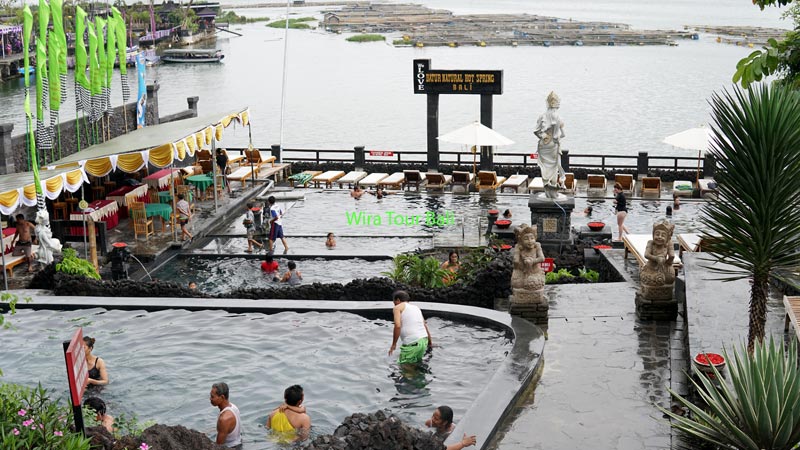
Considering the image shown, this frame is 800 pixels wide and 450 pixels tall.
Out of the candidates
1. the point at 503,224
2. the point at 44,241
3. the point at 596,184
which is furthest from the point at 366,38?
the point at 44,241

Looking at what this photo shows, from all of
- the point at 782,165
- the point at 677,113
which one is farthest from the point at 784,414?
the point at 677,113

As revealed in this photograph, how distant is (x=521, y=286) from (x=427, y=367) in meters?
2.24

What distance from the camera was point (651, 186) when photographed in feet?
102

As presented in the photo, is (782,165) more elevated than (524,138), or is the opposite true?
(782,165)

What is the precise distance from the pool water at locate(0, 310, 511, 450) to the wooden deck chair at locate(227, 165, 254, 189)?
591 inches

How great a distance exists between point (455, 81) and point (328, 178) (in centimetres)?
567

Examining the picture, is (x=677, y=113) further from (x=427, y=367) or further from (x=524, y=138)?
(x=427, y=367)

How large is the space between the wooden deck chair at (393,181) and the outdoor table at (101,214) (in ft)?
31.3

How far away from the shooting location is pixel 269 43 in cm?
16362

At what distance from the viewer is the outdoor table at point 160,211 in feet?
81.3

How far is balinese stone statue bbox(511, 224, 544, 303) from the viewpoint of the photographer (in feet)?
48.7

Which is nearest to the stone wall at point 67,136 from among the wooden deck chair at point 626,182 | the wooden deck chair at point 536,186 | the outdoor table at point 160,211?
the outdoor table at point 160,211

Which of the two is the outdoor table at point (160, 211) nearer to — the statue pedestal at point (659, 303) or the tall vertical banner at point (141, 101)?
the tall vertical banner at point (141, 101)

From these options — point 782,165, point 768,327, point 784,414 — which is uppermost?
point 782,165
